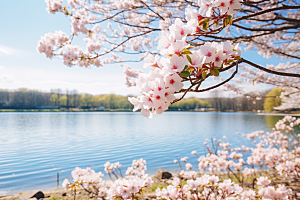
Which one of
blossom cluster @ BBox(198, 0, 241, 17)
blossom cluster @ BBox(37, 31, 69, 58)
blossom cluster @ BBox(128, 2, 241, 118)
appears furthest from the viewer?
blossom cluster @ BBox(37, 31, 69, 58)

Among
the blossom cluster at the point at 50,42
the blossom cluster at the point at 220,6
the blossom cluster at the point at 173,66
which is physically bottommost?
the blossom cluster at the point at 173,66

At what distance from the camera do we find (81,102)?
65500 mm

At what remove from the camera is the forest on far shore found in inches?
2146

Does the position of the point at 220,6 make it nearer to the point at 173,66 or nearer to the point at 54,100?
the point at 173,66

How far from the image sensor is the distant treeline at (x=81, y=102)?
180 feet

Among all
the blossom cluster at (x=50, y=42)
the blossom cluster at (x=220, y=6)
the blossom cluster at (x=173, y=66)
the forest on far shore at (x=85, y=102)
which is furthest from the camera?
the forest on far shore at (x=85, y=102)

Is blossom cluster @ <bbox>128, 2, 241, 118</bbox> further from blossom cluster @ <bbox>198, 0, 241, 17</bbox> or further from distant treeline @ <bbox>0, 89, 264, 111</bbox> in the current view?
distant treeline @ <bbox>0, 89, 264, 111</bbox>

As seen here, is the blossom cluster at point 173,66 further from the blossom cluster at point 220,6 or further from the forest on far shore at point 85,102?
the forest on far shore at point 85,102

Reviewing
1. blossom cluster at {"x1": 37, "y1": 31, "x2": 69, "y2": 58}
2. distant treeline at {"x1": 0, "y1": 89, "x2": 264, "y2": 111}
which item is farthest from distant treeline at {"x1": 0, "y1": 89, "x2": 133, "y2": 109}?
blossom cluster at {"x1": 37, "y1": 31, "x2": 69, "y2": 58}

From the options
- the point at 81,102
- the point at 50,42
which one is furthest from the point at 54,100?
the point at 50,42

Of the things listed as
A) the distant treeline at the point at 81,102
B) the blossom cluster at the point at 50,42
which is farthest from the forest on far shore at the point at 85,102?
the blossom cluster at the point at 50,42

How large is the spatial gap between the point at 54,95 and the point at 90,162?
216 feet

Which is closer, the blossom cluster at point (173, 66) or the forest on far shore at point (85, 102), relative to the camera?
the blossom cluster at point (173, 66)

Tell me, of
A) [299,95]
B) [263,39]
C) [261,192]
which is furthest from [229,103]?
[261,192]
